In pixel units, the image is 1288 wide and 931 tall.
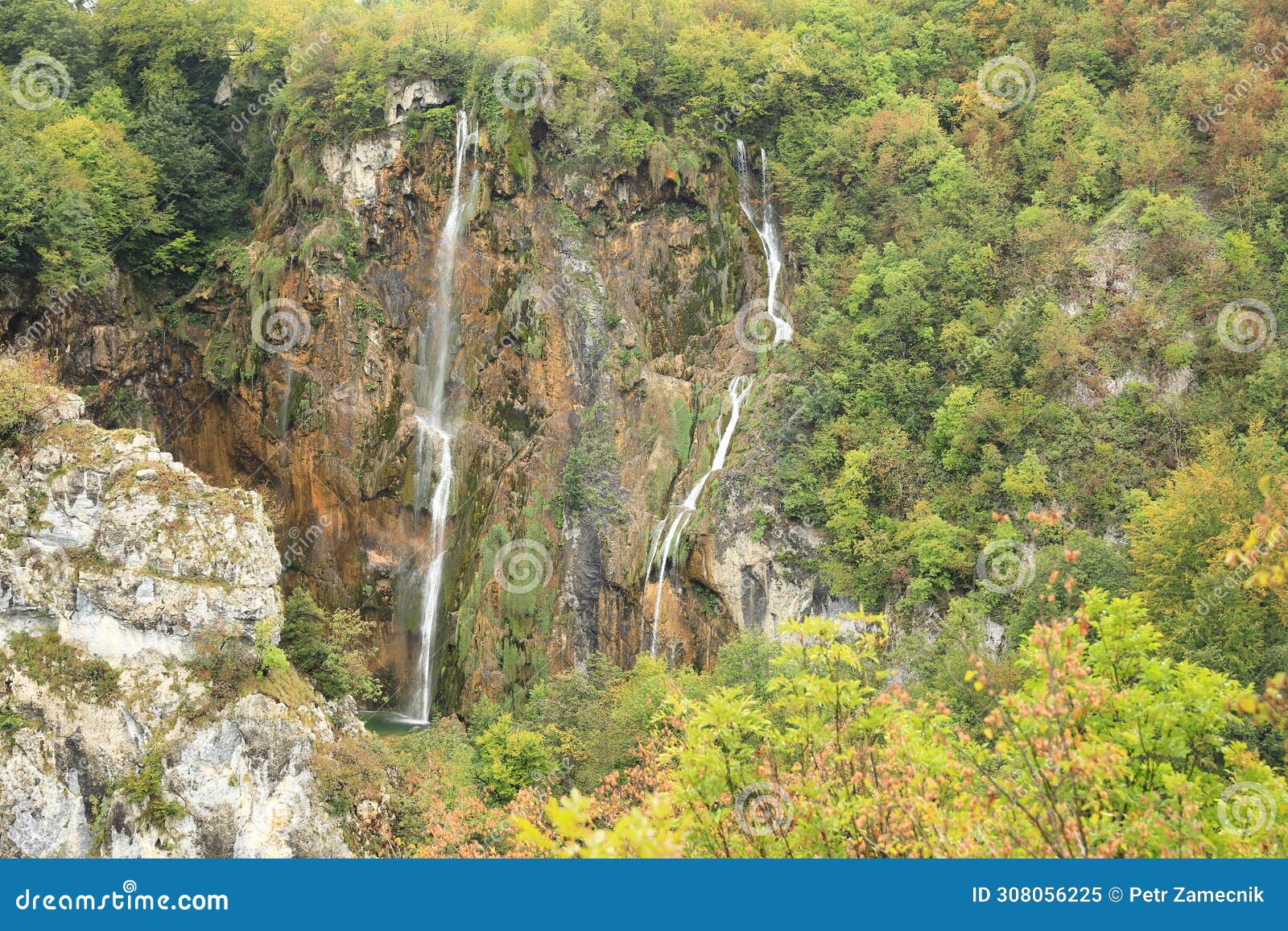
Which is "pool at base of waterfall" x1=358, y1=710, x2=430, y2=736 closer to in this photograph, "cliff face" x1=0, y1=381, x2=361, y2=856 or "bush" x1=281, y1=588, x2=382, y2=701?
"bush" x1=281, y1=588, x2=382, y2=701

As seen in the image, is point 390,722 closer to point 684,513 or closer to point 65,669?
point 684,513

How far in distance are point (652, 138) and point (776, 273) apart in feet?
22.0

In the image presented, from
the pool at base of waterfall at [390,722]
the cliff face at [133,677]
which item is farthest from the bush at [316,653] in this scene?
→ the pool at base of waterfall at [390,722]

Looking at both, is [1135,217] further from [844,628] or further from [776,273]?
[844,628]

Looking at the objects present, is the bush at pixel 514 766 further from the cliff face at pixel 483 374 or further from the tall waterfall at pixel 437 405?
the tall waterfall at pixel 437 405

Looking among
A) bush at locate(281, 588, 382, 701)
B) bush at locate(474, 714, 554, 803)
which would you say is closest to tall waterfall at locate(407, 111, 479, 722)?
bush at locate(281, 588, 382, 701)

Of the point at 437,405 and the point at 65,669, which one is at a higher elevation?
the point at 437,405

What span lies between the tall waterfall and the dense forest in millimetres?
2022

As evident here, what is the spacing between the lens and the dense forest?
8.39 meters

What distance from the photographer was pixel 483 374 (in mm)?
33844

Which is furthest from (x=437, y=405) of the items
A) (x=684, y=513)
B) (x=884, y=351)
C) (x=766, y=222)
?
(x=884, y=351)

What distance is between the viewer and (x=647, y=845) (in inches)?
195

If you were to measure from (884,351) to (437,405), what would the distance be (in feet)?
50.1
